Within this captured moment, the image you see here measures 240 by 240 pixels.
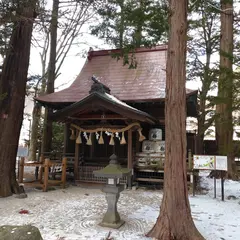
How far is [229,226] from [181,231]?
5.23 ft

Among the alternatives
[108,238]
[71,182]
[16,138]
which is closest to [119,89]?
[71,182]

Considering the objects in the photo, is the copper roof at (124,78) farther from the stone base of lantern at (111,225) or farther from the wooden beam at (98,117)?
the stone base of lantern at (111,225)

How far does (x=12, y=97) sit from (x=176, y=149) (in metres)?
5.74

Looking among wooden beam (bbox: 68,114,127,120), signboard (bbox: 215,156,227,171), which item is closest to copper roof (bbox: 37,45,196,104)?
wooden beam (bbox: 68,114,127,120)

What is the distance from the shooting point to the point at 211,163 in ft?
26.2

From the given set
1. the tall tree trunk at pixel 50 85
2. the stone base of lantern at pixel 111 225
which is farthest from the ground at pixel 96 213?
the tall tree trunk at pixel 50 85

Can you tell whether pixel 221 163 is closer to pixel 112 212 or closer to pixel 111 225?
pixel 112 212

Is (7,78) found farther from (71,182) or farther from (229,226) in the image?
(229,226)

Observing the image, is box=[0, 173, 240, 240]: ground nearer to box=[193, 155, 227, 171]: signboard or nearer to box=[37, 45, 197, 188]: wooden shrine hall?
box=[193, 155, 227, 171]: signboard

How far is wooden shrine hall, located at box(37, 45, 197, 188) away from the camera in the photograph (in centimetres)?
962

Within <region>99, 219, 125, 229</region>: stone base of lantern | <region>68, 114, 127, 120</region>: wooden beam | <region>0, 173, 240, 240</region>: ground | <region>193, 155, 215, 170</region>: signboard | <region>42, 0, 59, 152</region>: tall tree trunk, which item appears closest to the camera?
<region>0, 173, 240, 240</region>: ground

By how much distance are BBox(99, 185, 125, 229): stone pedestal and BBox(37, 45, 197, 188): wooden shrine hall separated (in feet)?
13.6

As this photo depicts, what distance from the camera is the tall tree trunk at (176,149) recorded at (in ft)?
14.6

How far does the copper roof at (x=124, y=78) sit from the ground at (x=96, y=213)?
4429 mm
